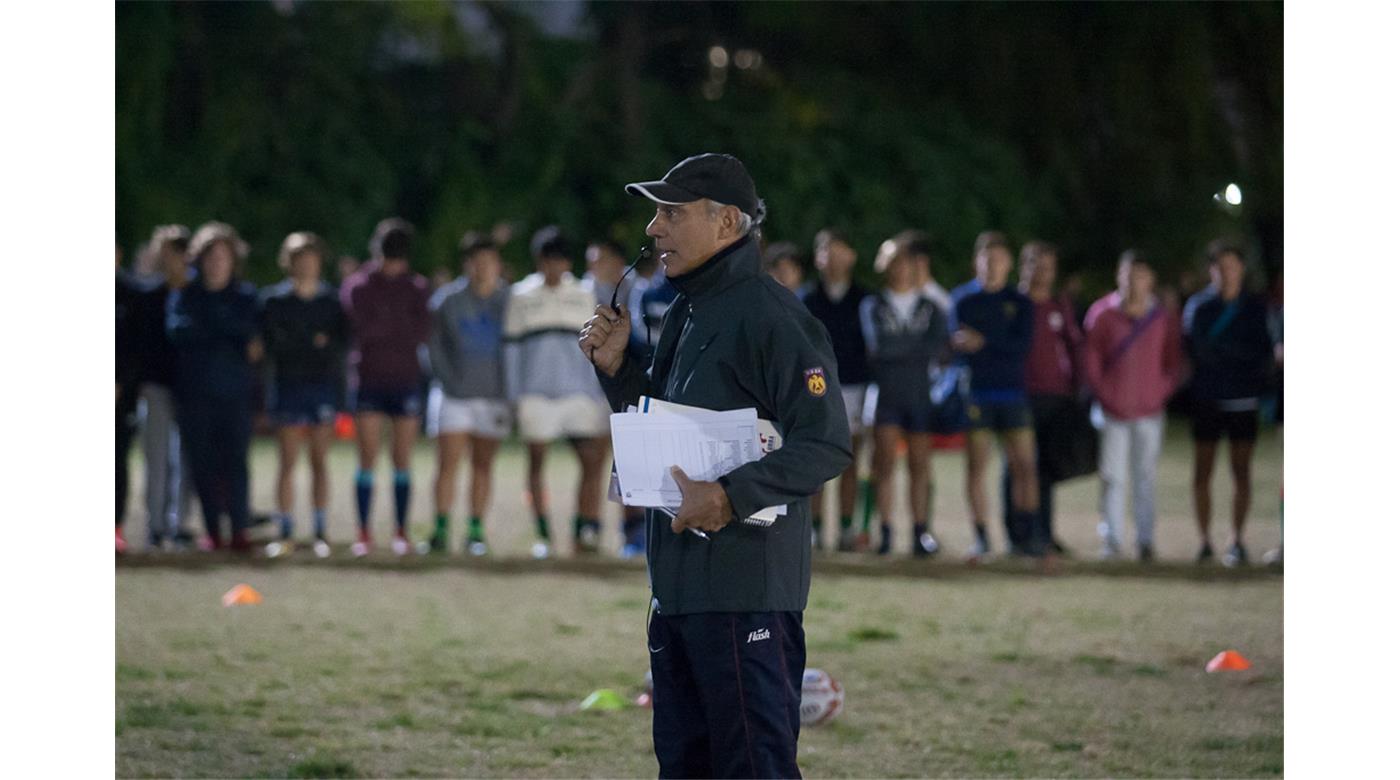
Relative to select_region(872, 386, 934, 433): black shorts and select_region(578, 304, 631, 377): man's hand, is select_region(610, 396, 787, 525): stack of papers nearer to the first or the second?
select_region(578, 304, 631, 377): man's hand

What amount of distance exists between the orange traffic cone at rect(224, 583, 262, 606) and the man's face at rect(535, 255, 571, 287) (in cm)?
288

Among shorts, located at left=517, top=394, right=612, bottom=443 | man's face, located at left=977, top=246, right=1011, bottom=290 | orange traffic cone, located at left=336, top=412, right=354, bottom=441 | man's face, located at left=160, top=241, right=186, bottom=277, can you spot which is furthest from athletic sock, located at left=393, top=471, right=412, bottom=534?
orange traffic cone, located at left=336, top=412, right=354, bottom=441

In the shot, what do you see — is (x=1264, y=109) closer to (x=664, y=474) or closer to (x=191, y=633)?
(x=191, y=633)

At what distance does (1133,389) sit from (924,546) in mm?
1664

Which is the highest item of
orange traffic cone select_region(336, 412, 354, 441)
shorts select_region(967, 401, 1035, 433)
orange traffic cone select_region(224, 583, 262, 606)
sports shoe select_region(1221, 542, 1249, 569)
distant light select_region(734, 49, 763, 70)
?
distant light select_region(734, 49, 763, 70)

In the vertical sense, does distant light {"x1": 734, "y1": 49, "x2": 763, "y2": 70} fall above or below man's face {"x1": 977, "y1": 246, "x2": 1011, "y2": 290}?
above

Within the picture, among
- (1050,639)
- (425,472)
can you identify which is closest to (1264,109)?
(425,472)

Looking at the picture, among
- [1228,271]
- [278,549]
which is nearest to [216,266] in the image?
[278,549]

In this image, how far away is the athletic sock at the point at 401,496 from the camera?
1143 centimetres

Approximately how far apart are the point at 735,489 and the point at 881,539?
24.6ft

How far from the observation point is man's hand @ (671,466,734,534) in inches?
161

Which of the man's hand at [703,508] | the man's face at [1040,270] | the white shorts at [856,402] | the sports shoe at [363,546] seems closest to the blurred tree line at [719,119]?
the man's face at [1040,270]

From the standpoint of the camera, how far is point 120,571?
35.2ft

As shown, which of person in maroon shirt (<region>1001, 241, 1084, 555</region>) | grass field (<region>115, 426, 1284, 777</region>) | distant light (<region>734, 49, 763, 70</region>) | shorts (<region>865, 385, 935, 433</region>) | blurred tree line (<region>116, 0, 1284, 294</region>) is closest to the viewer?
grass field (<region>115, 426, 1284, 777</region>)
